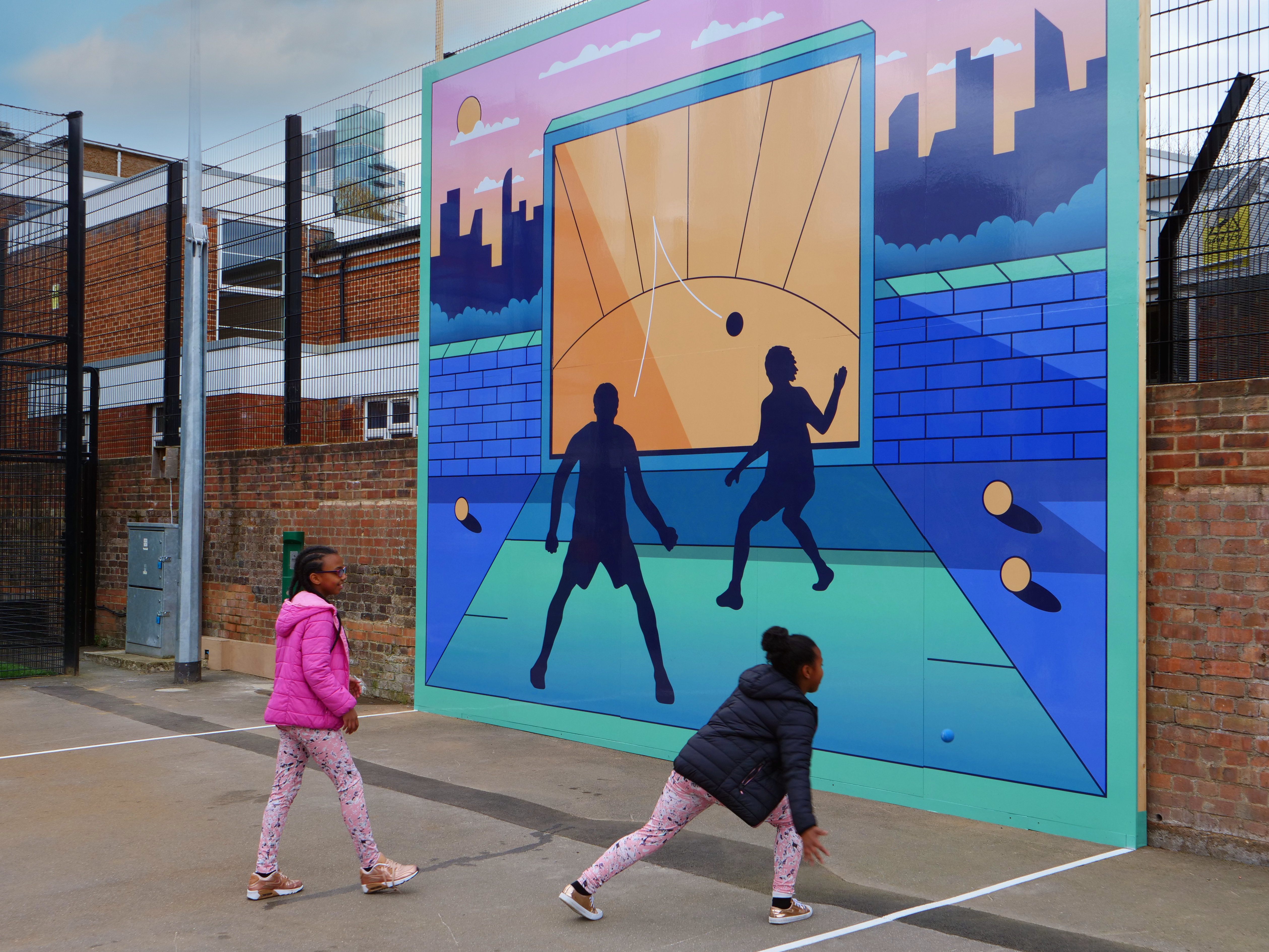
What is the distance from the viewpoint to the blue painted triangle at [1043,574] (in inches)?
254

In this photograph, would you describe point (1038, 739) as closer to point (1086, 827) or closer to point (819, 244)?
point (1086, 827)

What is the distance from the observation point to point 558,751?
9.05 meters

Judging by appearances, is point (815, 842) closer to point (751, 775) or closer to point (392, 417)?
point (751, 775)

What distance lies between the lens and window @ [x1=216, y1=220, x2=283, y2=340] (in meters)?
13.7

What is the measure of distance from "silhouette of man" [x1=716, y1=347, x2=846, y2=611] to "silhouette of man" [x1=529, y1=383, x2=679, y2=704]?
701 mm

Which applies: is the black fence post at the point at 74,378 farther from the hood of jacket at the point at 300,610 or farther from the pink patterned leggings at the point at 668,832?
the pink patterned leggings at the point at 668,832

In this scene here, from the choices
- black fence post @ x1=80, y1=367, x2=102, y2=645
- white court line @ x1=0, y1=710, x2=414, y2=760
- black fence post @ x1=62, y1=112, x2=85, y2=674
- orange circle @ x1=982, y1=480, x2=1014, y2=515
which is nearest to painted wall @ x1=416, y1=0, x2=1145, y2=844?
orange circle @ x1=982, y1=480, x2=1014, y2=515

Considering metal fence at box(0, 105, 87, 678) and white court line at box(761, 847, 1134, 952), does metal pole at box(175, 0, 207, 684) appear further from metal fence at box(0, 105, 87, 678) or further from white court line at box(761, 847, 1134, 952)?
white court line at box(761, 847, 1134, 952)

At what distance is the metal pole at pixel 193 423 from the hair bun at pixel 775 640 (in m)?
9.77

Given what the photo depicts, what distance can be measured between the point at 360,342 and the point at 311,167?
241 centimetres

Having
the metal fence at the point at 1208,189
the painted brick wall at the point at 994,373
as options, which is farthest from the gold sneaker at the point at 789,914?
the metal fence at the point at 1208,189

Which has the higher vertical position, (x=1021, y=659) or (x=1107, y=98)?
(x=1107, y=98)

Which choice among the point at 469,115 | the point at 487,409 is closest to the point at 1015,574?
the point at 487,409

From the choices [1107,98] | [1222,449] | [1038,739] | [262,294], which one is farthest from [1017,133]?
[262,294]
